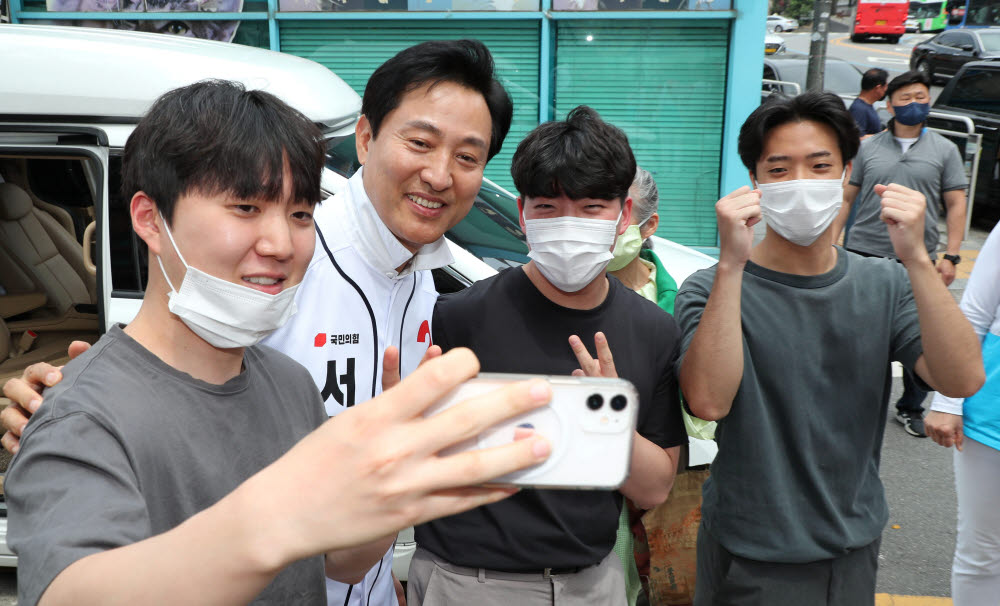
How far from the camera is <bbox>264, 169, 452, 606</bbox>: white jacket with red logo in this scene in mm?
1970

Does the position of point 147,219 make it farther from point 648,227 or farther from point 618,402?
point 648,227

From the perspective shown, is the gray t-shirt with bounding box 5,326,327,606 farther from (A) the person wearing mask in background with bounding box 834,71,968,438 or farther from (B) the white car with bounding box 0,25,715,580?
(A) the person wearing mask in background with bounding box 834,71,968,438

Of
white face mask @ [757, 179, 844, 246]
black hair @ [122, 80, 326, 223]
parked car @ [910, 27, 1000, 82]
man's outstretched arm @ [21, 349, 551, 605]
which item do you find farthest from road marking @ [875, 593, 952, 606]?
parked car @ [910, 27, 1000, 82]

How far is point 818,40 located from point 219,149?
9762 mm

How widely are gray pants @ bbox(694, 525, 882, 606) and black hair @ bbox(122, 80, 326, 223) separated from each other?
1.54 m

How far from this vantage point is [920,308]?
1943 millimetres

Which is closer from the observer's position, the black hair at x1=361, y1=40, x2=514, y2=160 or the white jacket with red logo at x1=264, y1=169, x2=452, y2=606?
the white jacket with red logo at x1=264, y1=169, x2=452, y2=606

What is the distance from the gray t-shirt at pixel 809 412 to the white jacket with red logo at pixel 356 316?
0.77 meters

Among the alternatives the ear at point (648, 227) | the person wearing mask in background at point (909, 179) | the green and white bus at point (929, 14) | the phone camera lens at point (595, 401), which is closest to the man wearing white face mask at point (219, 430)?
the phone camera lens at point (595, 401)

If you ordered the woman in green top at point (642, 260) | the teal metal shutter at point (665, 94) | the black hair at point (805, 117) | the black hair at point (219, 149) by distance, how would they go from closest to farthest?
the black hair at point (219, 149) → the black hair at point (805, 117) → the woman in green top at point (642, 260) → the teal metal shutter at point (665, 94)

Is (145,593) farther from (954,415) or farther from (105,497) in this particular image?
(954,415)

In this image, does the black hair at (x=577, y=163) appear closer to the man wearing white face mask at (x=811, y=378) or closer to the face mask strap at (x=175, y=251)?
the man wearing white face mask at (x=811, y=378)

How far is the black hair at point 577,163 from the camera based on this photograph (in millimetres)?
2088

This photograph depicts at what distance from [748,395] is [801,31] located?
48476 mm
